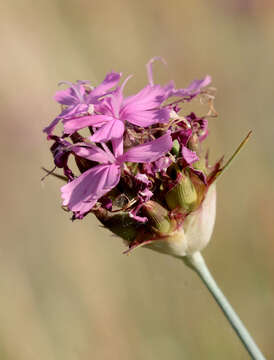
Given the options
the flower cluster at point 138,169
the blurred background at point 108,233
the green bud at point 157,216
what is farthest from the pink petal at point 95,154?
the blurred background at point 108,233

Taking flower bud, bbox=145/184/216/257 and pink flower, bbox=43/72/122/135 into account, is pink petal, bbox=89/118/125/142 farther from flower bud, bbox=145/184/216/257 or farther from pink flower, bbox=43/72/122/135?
flower bud, bbox=145/184/216/257

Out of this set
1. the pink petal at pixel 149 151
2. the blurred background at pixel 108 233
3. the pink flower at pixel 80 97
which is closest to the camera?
the pink petal at pixel 149 151

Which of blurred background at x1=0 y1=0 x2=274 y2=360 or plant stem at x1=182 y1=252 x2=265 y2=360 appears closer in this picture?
plant stem at x1=182 y1=252 x2=265 y2=360

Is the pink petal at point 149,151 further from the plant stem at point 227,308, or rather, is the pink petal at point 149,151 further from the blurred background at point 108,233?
the blurred background at point 108,233

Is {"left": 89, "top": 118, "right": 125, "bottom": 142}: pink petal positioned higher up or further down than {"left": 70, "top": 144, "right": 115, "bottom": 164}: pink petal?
higher up

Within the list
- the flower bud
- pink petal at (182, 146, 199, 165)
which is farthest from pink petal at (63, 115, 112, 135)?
the flower bud

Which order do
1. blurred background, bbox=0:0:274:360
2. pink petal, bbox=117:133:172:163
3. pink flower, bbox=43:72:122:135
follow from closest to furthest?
pink petal, bbox=117:133:172:163
pink flower, bbox=43:72:122:135
blurred background, bbox=0:0:274:360

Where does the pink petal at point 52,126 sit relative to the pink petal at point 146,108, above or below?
above
